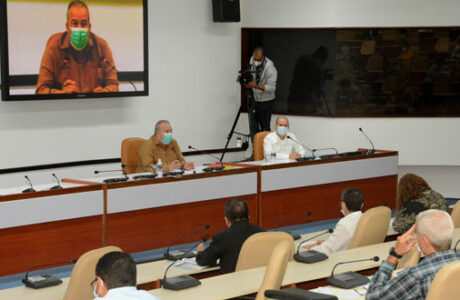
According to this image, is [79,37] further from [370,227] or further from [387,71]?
[370,227]

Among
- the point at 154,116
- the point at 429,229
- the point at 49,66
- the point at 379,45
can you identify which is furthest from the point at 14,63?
the point at 429,229

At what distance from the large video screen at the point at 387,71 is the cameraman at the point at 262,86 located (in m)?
→ 0.69

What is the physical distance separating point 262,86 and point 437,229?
7.76 m

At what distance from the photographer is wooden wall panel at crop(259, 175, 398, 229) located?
8.53 m

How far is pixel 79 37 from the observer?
991cm

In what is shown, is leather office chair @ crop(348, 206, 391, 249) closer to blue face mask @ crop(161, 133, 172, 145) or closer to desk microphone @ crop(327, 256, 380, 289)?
desk microphone @ crop(327, 256, 380, 289)

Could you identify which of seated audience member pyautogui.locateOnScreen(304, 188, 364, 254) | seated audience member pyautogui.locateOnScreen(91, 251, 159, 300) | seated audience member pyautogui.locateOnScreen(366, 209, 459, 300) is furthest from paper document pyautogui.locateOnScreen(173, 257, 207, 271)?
seated audience member pyautogui.locateOnScreen(91, 251, 159, 300)

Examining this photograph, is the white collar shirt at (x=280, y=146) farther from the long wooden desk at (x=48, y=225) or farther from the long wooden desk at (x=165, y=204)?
the long wooden desk at (x=48, y=225)

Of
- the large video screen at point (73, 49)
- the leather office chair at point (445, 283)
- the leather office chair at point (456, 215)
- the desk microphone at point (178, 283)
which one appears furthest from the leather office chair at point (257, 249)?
the large video screen at point (73, 49)

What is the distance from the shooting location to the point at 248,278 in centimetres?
464

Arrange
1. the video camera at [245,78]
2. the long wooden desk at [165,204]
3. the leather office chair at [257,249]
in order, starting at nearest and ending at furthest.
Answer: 1. the leather office chair at [257,249]
2. the long wooden desk at [165,204]
3. the video camera at [245,78]

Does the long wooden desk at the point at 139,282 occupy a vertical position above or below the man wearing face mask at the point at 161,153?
below

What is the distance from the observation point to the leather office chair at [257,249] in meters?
4.89

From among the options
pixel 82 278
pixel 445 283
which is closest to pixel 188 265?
pixel 82 278
